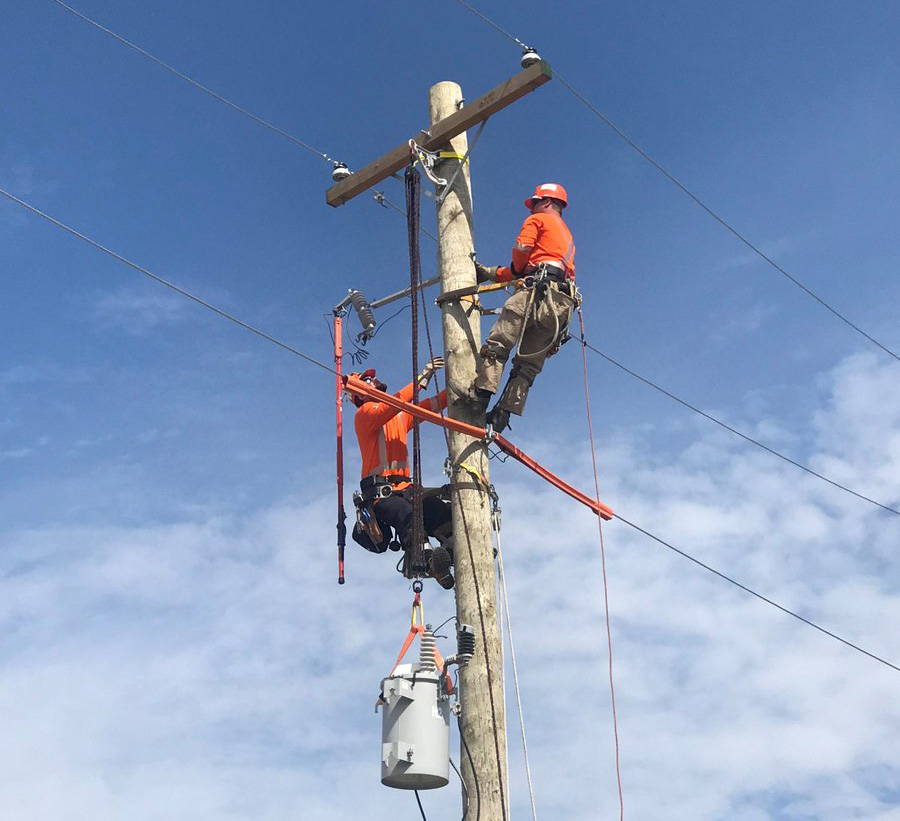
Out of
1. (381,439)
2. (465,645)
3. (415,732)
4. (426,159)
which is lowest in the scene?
(415,732)

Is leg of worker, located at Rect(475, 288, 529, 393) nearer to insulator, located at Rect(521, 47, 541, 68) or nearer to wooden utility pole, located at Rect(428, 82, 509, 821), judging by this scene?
wooden utility pole, located at Rect(428, 82, 509, 821)

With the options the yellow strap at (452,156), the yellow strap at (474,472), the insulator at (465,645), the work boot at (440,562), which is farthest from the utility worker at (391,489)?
the yellow strap at (452,156)

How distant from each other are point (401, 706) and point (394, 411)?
277cm

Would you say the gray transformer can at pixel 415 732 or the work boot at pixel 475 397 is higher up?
the work boot at pixel 475 397

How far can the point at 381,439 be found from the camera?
8.96 meters

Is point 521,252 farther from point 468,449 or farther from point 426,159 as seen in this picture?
point 468,449

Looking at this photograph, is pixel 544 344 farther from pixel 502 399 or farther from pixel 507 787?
pixel 507 787

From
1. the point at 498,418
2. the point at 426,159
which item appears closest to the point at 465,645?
the point at 498,418

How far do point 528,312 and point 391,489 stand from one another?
1.70 metres

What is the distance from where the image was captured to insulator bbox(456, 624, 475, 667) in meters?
6.79

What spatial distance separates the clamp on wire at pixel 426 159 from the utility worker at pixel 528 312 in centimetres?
60

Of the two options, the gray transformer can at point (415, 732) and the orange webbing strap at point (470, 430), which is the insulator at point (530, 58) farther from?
the gray transformer can at point (415, 732)

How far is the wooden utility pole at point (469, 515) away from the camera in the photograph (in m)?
6.59

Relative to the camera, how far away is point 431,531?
320 inches
